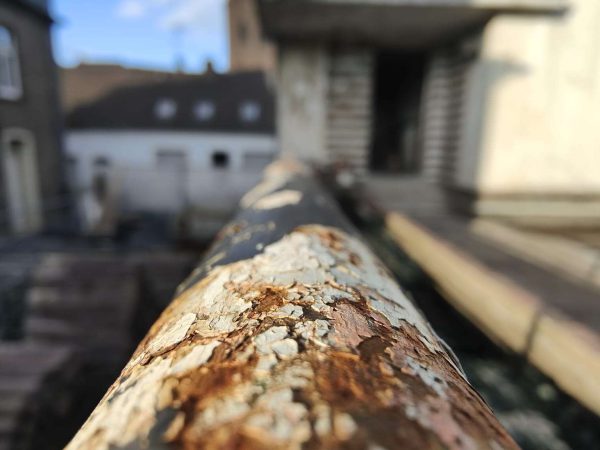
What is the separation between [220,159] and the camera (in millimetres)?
17562

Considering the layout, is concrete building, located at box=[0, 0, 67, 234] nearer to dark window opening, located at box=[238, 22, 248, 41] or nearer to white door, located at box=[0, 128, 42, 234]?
white door, located at box=[0, 128, 42, 234]

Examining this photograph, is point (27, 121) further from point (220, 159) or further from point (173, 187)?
point (220, 159)

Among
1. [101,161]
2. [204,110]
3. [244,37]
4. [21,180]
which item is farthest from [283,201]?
[244,37]

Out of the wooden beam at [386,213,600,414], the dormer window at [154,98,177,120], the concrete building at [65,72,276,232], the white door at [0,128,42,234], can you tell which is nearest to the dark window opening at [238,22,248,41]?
the concrete building at [65,72,276,232]

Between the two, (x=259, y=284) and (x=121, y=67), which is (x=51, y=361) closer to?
(x=259, y=284)

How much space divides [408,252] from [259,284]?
3.23 metres

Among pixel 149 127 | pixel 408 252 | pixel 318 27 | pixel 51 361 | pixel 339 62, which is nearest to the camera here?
pixel 51 361

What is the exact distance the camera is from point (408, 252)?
372 cm

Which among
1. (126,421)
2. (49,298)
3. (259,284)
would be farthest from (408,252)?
(49,298)

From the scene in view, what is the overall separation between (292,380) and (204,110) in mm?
19176

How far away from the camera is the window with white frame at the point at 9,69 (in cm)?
926

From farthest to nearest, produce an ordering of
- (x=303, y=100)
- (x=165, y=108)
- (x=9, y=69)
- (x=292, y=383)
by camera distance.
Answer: (x=165, y=108), (x=9, y=69), (x=303, y=100), (x=292, y=383)

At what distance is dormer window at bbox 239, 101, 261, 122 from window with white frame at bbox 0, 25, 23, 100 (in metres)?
9.51

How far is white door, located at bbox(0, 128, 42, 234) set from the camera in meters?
9.48
